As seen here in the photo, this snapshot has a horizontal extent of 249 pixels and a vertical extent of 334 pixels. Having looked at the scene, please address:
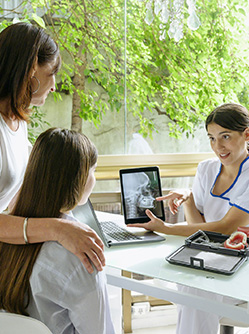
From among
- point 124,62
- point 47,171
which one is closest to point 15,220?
point 47,171

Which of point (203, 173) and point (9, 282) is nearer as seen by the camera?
point (9, 282)

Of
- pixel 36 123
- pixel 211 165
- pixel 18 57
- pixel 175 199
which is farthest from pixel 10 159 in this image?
pixel 36 123

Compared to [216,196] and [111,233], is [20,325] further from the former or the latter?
[216,196]

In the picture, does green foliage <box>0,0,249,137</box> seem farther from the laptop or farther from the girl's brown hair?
the girl's brown hair

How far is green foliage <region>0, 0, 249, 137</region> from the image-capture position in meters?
2.80

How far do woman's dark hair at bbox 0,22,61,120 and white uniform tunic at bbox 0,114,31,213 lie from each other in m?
0.11

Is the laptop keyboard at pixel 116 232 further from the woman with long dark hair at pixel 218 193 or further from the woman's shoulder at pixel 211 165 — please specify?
the woman's shoulder at pixel 211 165

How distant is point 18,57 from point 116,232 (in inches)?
34.8

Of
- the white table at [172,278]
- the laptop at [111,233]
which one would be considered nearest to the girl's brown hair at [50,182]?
the white table at [172,278]

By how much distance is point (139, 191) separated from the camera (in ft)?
6.40

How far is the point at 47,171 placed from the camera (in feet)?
3.75

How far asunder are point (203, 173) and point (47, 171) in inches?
44.7

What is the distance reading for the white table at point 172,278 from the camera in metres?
1.38

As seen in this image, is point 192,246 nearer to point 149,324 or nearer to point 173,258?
point 173,258
